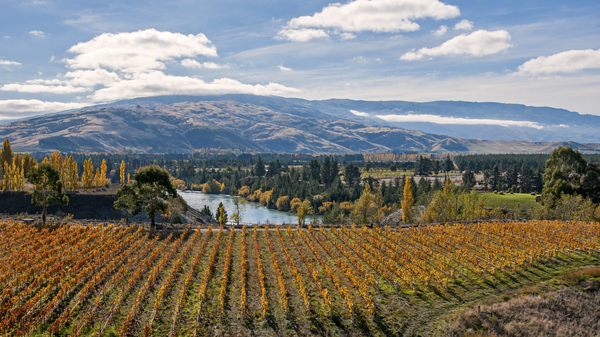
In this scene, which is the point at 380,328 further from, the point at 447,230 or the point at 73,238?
the point at 73,238

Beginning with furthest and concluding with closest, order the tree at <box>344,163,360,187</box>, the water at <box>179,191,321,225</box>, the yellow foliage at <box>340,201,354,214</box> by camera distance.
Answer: the tree at <box>344,163,360,187</box> → the yellow foliage at <box>340,201,354,214</box> → the water at <box>179,191,321,225</box>

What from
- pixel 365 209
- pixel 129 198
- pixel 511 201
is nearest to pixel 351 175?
pixel 511 201

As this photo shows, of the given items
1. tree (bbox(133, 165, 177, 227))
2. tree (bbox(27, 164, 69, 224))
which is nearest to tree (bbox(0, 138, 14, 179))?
tree (bbox(27, 164, 69, 224))

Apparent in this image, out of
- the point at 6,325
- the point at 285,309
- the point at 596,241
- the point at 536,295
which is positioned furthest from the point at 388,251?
the point at 6,325

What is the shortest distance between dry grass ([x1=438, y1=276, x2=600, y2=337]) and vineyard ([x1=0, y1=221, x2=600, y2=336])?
2537mm

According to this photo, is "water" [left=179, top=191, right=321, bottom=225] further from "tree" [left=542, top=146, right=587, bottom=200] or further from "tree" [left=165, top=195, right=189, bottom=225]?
"tree" [left=542, top=146, right=587, bottom=200]

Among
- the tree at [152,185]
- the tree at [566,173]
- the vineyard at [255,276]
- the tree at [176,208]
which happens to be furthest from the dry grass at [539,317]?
the tree at [176,208]

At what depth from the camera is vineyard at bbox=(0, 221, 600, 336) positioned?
100 feet

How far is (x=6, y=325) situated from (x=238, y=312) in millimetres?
16677

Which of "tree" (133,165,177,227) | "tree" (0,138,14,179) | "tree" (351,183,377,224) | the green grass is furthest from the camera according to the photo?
"tree" (0,138,14,179)

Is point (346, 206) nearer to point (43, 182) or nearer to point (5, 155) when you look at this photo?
Answer: point (43, 182)

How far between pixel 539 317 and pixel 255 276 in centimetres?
2742

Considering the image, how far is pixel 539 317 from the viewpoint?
114ft

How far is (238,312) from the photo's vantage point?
32406 millimetres
